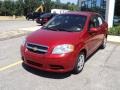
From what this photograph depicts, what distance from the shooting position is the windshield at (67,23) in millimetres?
7711

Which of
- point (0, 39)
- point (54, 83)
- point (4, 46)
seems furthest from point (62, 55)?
point (0, 39)

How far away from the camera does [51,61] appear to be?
20.8 feet

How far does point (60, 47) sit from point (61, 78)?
0.86m

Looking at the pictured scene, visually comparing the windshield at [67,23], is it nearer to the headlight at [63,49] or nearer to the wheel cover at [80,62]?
the wheel cover at [80,62]

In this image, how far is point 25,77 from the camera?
6.59 metres

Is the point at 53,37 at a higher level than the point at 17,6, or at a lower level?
lower

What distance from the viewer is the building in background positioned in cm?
1852

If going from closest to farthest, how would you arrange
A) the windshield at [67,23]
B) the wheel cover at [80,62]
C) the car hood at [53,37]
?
the car hood at [53,37], the wheel cover at [80,62], the windshield at [67,23]

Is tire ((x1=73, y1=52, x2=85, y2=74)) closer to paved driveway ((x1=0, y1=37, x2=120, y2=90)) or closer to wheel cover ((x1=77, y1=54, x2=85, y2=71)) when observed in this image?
wheel cover ((x1=77, y1=54, x2=85, y2=71))

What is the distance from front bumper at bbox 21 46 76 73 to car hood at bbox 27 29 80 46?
37cm

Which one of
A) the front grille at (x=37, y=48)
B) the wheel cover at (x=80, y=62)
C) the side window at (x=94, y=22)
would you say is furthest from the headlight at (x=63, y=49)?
the side window at (x=94, y=22)

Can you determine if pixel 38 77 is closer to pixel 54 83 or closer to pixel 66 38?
pixel 54 83

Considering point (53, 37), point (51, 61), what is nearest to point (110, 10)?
point (53, 37)

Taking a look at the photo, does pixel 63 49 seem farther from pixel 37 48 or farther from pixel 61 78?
pixel 61 78
